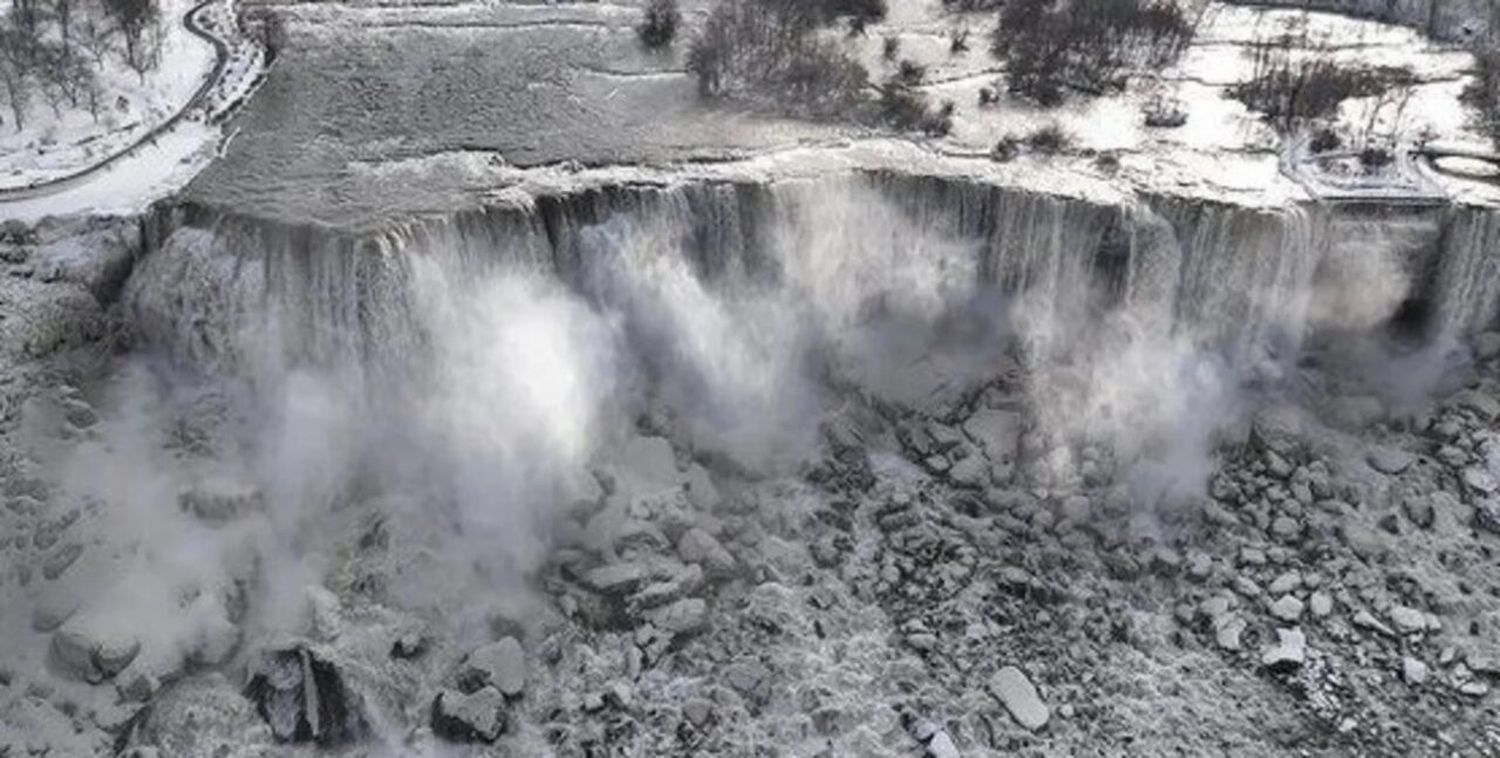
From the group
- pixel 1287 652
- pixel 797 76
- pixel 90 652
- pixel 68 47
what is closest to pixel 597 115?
pixel 797 76

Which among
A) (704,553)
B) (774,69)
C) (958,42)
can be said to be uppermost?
(958,42)

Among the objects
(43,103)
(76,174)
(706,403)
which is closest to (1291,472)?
(706,403)

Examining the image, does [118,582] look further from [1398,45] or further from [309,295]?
[1398,45]

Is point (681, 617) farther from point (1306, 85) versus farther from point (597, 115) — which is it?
point (1306, 85)

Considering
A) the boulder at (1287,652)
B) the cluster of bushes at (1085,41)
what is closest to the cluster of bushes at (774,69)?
the cluster of bushes at (1085,41)

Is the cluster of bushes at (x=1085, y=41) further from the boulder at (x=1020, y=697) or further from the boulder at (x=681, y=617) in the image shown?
the boulder at (x=681, y=617)

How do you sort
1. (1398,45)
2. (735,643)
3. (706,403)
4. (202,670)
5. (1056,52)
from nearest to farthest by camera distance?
1. (202,670)
2. (735,643)
3. (706,403)
4. (1056,52)
5. (1398,45)
